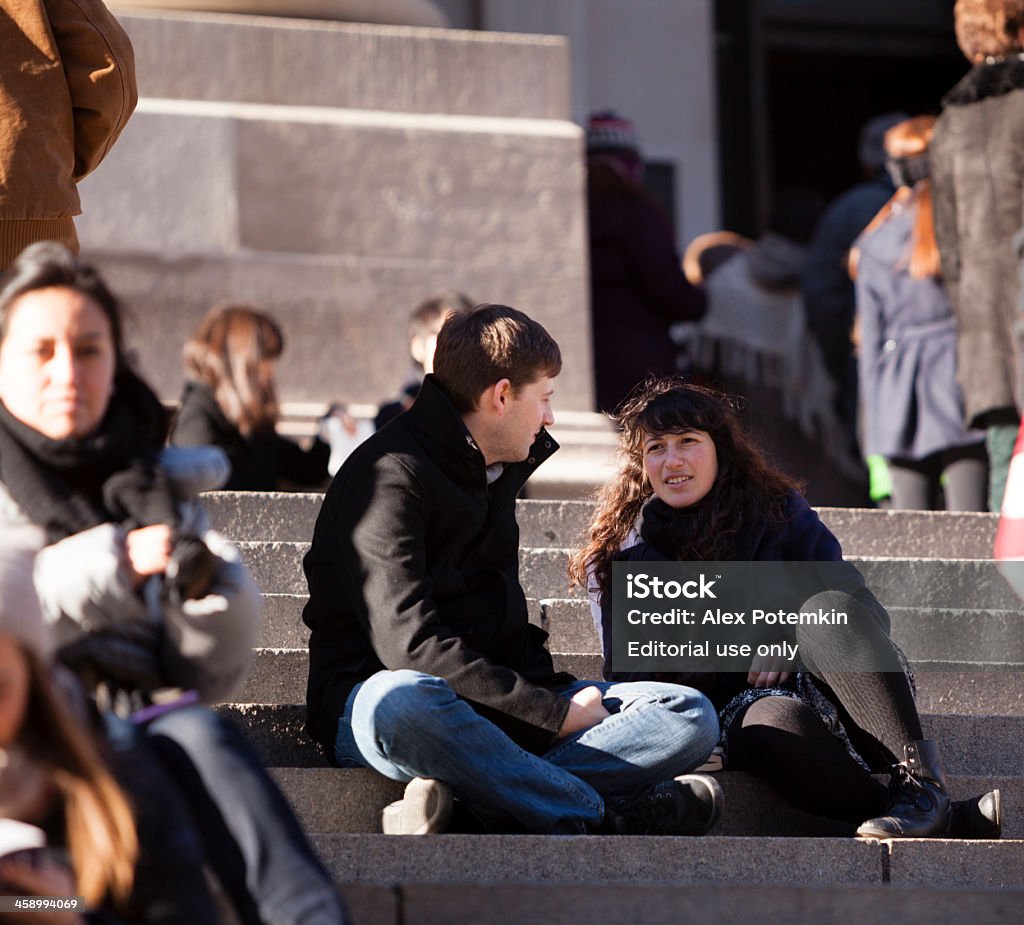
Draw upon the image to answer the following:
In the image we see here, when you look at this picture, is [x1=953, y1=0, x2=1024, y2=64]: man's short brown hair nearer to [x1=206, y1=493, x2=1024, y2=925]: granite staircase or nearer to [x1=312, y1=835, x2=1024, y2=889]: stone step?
[x1=206, y1=493, x2=1024, y2=925]: granite staircase

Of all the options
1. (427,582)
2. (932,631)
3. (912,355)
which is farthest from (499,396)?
(912,355)

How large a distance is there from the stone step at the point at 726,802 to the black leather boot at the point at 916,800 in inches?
6.2

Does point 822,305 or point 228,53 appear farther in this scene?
point 822,305

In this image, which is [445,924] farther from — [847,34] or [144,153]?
[847,34]

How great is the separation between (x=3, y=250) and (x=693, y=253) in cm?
555

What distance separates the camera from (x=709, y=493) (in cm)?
532

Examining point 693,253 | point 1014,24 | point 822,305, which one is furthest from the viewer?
point 693,253

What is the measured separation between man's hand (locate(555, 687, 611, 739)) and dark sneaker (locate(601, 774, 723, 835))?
0.17m

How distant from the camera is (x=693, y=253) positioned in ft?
34.4

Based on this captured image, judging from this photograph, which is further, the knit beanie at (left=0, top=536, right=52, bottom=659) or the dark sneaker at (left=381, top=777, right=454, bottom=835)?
the dark sneaker at (left=381, top=777, right=454, bottom=835)

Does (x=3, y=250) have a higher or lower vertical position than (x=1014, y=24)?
lower

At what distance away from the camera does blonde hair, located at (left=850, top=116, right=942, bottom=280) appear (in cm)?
780

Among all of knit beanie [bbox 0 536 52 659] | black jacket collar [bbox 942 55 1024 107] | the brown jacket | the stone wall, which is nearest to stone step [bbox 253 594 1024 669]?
the brown jacket

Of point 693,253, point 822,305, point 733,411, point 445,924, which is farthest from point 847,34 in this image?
point 445,924
